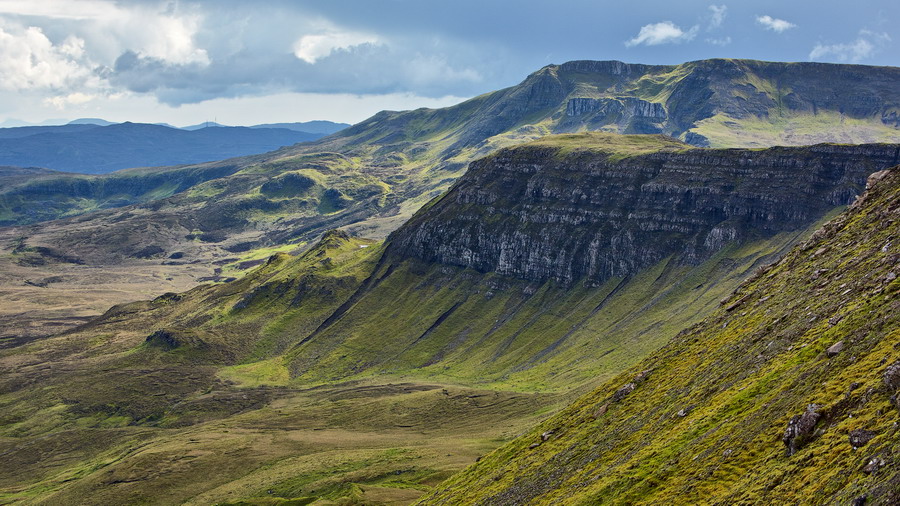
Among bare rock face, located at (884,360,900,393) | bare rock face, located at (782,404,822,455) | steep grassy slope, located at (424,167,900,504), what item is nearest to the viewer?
bare rock face, located at (884,360,900,393)

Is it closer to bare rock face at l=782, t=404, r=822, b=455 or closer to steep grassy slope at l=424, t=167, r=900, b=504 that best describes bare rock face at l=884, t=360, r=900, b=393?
steep grassy slope at l=424, t=167, r=900, b=504

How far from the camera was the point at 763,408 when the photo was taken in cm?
7725

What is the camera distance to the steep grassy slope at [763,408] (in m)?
60.1

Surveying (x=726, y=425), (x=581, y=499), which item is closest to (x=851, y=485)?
(x=726, y=425)

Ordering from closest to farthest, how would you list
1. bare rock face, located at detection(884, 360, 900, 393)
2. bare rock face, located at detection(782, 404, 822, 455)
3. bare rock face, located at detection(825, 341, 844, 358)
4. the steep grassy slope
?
bare rock face, located at detection(884, 360, 900, 393), the steep grassy slope, bare rock face, located at detection(782, 404, 822, 455), bare rock face, located at detection(825, 341, 844, 358)

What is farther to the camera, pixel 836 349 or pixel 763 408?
pixel 763 408

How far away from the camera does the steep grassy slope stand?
60062 mm

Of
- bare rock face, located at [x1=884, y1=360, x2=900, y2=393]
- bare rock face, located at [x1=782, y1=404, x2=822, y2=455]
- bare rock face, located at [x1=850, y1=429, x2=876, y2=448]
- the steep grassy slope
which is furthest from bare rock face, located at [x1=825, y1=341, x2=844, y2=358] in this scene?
bare rock face, located at [x1=850, y1=429, x2=876, y2=448]

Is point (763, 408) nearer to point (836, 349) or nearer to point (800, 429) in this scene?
point (836, 349)

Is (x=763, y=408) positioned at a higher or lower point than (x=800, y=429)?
lower

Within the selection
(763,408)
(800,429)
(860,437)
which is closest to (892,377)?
(860,437)

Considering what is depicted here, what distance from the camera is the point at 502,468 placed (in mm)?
125938

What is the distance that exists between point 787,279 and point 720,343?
1724 centimetres

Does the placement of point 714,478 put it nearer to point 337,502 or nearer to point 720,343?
point 720,343
